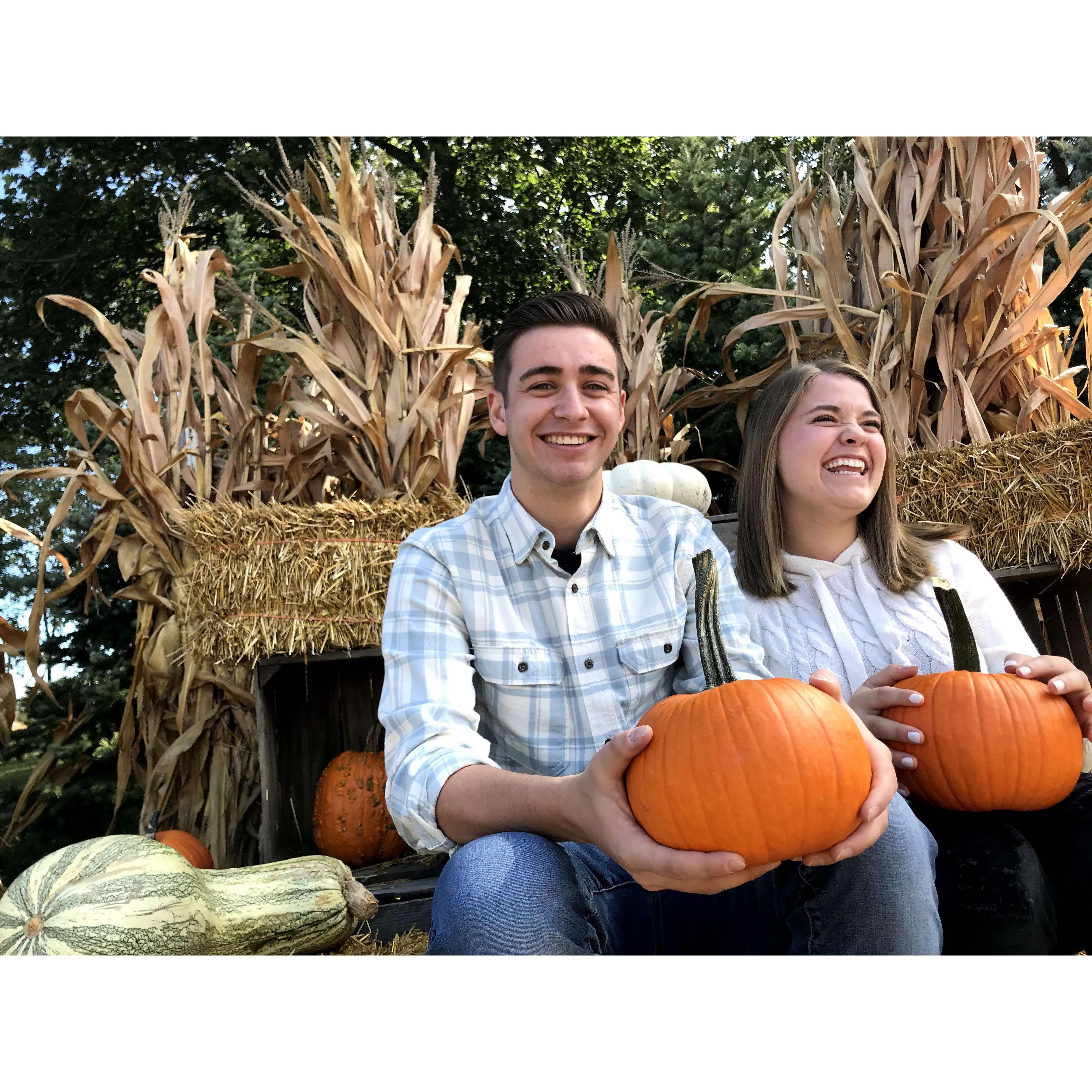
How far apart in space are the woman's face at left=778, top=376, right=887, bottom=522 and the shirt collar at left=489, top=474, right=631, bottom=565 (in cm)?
45

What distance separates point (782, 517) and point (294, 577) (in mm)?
1255

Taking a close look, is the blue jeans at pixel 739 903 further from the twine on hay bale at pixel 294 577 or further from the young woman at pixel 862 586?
the twine on hay bale at pixel 294 577

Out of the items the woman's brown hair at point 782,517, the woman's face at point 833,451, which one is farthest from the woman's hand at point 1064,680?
the woman's face at point 833,451

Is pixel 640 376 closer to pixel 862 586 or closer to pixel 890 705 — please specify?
pixel 862 586

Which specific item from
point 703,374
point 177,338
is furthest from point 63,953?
point 703,374

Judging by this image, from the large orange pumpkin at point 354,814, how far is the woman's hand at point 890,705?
4.72 feet

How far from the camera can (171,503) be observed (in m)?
2.71

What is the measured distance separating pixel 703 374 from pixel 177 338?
5.85 feet

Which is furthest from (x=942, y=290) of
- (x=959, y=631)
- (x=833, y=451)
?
(x=959, y=631)

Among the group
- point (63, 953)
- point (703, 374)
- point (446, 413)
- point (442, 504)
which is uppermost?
point (703, 374)

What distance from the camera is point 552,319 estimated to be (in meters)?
1.69

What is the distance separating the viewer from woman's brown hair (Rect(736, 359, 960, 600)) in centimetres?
188

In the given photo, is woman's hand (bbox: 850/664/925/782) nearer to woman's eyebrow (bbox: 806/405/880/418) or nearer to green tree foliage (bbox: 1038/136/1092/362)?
woman's eyebrow (bbox: 806/405/880/418)
